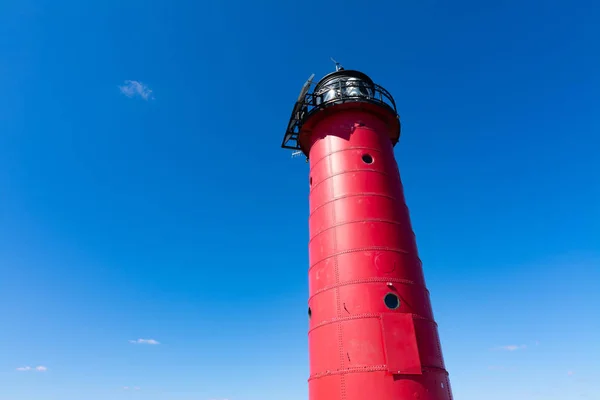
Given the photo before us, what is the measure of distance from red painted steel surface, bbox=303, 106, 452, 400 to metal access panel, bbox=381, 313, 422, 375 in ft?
0.11

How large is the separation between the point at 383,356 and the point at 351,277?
10.2ft

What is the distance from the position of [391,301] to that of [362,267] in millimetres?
1691

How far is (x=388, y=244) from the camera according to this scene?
14.9 metres

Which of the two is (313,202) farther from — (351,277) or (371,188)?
(351,277)

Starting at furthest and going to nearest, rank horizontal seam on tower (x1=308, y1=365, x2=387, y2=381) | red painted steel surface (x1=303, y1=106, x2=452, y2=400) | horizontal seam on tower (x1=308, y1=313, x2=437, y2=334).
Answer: horizontal seam on tower (x1=308, y1=313, x2=437, y2=334), red painted steel surface (x1=303, y1=106, x2=452, y2=400), horizontal seam on tower (x1=308, y1=365, x2=387, y2=381)

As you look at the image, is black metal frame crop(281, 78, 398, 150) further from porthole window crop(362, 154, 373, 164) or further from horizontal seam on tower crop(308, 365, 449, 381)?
horizontal seam on tower crop(308, 365, 449, 381)

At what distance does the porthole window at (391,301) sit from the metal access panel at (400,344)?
36 centimetres

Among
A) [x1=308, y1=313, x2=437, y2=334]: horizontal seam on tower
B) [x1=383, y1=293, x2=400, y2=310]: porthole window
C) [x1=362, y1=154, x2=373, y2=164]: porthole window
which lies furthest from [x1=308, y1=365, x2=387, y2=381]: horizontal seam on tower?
[x1=362, y1=154, x2=373, y2=164]: porthole window

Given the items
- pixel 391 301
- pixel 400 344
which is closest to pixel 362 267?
pixel 391 301

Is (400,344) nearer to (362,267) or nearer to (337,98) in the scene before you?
(362,267)

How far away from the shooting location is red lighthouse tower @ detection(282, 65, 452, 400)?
495 inches

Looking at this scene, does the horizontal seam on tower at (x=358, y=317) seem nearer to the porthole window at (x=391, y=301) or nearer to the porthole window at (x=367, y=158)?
the porthole window at (x=391, y=301)

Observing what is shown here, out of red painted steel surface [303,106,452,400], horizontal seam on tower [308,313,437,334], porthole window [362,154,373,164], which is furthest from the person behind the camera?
porthole window [362,154,373,164]

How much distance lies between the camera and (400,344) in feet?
41.9
